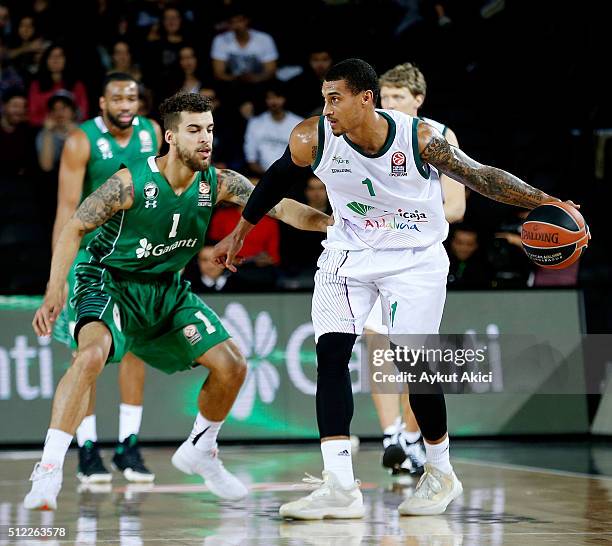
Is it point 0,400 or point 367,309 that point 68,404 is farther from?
point 0,400

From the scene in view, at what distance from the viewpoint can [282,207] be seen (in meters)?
6.15

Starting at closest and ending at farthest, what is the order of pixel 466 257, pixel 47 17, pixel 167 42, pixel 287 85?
pixel 466 257 → pixel 167 42 → pixel 287 85 → pixel 47 17

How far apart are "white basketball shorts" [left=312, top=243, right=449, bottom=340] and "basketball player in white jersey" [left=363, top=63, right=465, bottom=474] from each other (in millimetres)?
1292

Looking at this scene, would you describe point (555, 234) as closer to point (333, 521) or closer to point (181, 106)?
point (333, 521)

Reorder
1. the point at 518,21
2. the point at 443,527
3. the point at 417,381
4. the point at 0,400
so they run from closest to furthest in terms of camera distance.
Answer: the point at 443,527, the point at 417,381, the point at 0,400, the point at 518,21

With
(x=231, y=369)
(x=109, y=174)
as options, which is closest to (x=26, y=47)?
(x=109, y=174)

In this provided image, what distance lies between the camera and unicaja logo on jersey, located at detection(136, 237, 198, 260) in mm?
6211

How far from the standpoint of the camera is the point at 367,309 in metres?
5.59

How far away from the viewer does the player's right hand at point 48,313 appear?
543cm

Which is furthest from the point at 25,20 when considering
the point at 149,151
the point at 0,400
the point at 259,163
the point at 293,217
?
the point at 293,217

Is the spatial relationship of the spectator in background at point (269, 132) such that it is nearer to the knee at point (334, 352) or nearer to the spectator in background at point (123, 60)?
the spectator in background at point (123, 60)

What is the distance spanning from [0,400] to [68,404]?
3.84m

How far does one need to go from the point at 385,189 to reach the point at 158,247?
1387mm

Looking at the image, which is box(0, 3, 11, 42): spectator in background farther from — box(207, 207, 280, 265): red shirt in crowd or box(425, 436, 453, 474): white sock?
box(425, 436, 453, 474): white sock
